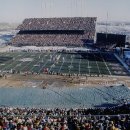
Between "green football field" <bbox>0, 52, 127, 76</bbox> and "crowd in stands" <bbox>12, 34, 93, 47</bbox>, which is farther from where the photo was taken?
"crowd in stands" <bbox>12, 34, 93, 47</bbox>

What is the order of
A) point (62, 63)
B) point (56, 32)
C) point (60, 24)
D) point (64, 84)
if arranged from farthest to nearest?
point (60, 24), point (56, 32), point (62, 63), point (64, 84)

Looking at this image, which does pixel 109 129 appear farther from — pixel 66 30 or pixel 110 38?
pixel 66 30

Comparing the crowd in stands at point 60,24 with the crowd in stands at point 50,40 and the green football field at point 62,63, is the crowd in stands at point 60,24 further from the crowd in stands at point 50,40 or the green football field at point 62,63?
the green football field at point 62,63

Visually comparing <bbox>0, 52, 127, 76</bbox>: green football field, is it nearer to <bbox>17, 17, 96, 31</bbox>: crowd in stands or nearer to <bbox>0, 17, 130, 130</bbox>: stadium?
<bbox>0, 17, 130, 130</bbox>: stadium

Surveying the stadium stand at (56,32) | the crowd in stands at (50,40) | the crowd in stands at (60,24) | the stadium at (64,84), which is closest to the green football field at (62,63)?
the stadium at (64,84)

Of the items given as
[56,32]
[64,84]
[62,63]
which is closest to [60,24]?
[56,32]

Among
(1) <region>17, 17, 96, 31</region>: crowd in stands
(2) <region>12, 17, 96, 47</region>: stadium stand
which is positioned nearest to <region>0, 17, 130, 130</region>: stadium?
(2) <region>12, 17, 96, 47</region>: stadium stand

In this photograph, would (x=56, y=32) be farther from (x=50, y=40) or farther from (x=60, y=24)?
(x=50, y=40)

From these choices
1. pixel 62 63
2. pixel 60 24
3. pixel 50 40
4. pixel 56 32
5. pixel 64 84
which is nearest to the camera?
pixel 64 84
